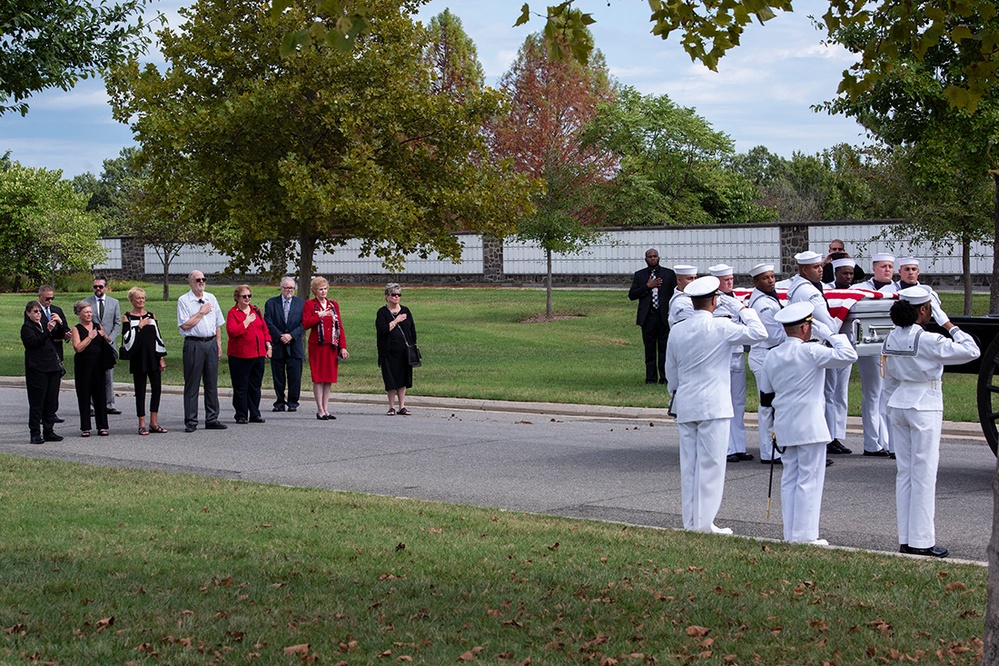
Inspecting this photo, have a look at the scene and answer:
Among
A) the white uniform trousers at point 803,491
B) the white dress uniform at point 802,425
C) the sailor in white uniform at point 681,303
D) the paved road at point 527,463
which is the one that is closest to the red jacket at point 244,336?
the paved road at point 527,463

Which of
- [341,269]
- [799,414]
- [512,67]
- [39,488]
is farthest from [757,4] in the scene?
[512,67]

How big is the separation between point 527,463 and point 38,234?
39.4m

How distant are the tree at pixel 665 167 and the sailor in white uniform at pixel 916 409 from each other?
139 feet

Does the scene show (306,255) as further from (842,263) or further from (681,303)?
(681,303)

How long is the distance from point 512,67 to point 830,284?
52.1 metres

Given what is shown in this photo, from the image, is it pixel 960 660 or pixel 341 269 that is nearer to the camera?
pixel 960 660

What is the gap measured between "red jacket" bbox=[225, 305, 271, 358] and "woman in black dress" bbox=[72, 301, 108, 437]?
5.48ft

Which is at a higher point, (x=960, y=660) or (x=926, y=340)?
(x=926, y=340)

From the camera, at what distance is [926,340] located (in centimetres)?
859

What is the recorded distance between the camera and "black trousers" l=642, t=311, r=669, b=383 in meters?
18.8

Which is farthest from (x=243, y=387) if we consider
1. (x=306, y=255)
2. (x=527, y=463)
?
(x=306, y=255)

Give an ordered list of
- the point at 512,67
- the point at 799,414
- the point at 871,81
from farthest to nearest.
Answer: the point at 512,67 < the point at 799,414 < the point at 871,81

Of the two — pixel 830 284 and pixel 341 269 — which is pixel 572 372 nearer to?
pixel 830 284

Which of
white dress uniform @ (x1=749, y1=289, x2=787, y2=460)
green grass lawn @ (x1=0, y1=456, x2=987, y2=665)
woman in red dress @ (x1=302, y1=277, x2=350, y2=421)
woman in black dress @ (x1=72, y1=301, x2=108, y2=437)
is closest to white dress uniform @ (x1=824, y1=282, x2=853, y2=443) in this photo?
white dress uniform @ (x1=749, y1=289, x2=787, y2=460)
